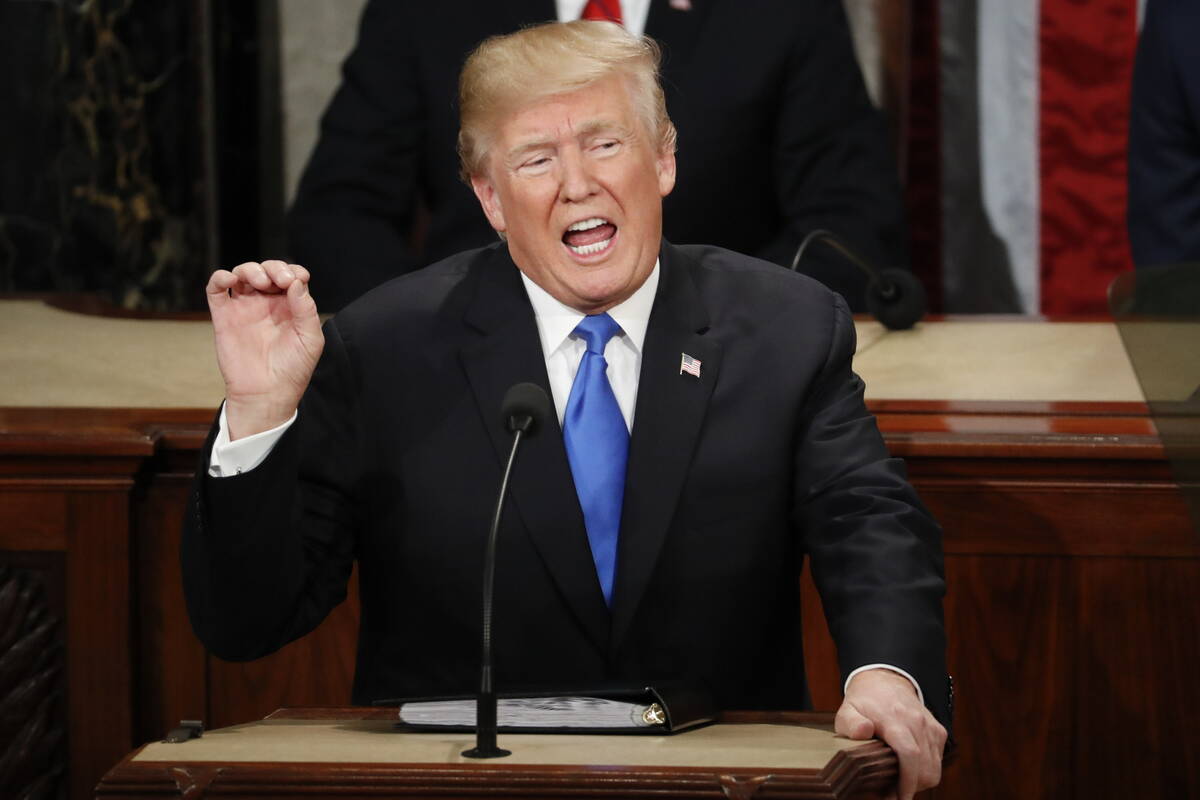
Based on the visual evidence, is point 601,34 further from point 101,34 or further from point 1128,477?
point 101,34

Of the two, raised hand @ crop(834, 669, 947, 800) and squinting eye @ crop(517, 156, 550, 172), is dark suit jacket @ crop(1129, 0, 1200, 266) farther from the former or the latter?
raised hand @ crop(834, 669, 947, 800)

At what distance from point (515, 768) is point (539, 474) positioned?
1.91 ft

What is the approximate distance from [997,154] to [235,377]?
8.97 feet

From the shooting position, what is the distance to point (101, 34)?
394 cm

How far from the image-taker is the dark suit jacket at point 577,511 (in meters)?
1.82

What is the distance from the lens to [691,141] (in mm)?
3270

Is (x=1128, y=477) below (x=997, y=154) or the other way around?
below

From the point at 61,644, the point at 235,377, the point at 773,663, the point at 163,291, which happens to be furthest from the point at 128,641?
the point at 163,291

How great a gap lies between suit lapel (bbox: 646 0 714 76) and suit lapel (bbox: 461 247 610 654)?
4.83 feet

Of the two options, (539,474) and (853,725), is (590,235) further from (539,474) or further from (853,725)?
(853,725)

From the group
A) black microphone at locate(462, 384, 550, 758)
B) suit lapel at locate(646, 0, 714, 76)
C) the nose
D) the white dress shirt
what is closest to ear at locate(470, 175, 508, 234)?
the nose

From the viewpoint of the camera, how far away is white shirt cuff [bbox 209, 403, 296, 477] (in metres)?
1.71

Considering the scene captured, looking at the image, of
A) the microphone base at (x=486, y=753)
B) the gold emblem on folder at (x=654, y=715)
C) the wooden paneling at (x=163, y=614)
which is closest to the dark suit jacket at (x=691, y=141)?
the wooden paneling at (x=163, y=614)

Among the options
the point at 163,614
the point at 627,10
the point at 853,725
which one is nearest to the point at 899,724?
the point at 853,725
